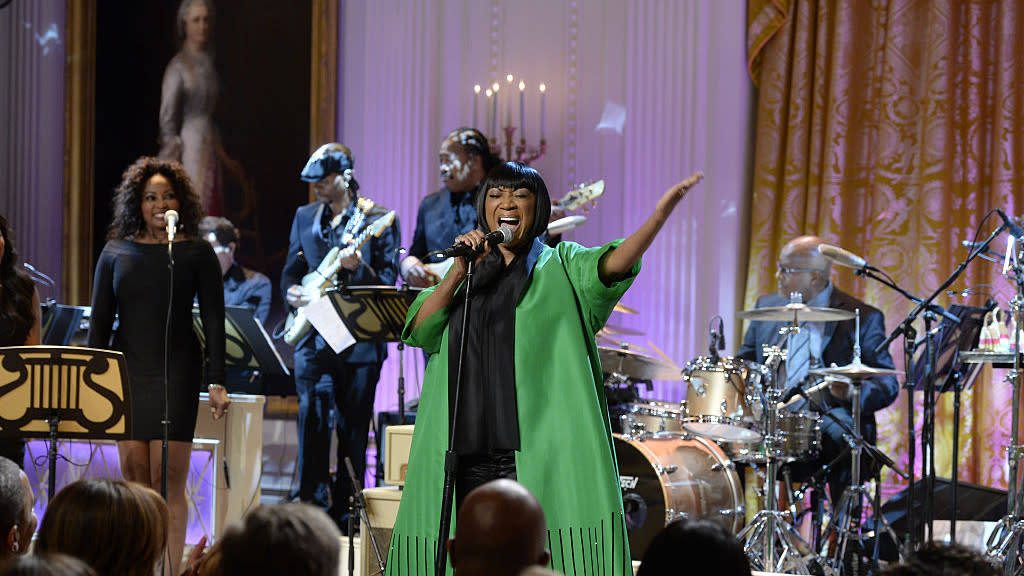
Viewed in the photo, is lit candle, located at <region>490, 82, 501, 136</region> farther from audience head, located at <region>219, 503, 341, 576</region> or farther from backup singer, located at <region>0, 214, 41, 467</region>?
audience head, located at <region>219, 503, 341, 576</region>

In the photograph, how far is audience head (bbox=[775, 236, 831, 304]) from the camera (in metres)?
6.05

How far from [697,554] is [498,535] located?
1.20ft

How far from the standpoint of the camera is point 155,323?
4266 millimetres

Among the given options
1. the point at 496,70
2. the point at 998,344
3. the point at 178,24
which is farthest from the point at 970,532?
the point at 178,24

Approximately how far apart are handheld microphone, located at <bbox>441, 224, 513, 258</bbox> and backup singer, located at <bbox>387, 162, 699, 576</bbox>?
2 centimetres

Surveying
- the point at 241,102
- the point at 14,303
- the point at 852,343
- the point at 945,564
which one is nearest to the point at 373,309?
the point at 14,303

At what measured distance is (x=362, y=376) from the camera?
19.8ft

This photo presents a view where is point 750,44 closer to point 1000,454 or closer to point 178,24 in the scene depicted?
point 1000,454

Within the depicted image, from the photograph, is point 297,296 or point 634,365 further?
point 297,296

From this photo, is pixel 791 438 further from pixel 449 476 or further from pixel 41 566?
pixel 41 566

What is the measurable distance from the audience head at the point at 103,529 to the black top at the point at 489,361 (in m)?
0.81

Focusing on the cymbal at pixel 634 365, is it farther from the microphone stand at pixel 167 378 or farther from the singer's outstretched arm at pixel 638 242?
the singer's outstretched arm at pixel 638 242

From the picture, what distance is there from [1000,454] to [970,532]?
1.14m

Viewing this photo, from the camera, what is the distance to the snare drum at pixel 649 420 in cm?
557
